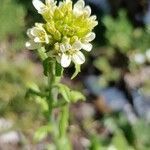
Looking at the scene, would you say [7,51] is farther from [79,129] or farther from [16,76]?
[79,129]

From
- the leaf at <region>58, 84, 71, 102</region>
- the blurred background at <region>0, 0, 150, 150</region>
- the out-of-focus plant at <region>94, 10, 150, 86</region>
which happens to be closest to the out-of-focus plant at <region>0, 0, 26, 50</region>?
the blurred background at <region>0, 0, 150, 150</region>

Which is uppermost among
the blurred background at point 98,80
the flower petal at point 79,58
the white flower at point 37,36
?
the blurred background at point 98,80

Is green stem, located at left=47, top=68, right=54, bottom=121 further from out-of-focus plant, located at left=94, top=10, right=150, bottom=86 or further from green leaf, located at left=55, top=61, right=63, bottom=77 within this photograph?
out-of-focus plant, located at left=94, top=10, right=150, bottom=86

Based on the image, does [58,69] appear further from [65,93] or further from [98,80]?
[98,80]

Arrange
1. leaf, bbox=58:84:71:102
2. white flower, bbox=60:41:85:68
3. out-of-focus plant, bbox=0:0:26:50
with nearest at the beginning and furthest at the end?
white flower, bbox=60:41:85:68 < leaf, bbox=58:84:71:102 < out-of-focus plant, bbox=0:0:26:50

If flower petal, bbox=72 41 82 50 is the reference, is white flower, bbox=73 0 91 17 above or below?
above

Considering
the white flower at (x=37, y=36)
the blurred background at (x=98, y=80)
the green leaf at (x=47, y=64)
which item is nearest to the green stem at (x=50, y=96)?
the green leaf at (x=47, y=64)

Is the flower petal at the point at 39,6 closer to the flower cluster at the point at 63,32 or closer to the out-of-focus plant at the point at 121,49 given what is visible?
the flower cluster at the point at 63,32
